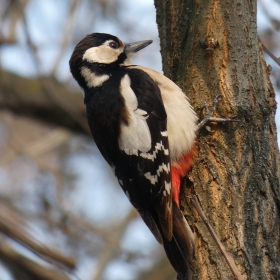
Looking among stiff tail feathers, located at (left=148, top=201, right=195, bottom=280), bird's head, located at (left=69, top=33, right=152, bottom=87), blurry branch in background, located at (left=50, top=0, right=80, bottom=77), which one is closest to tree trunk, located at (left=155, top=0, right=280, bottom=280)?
stiff tail feathers, located at (left=148, top=201, right=195, bottom=280)

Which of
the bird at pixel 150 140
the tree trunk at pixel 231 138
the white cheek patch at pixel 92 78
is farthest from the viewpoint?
the white cheek patch at pixel 92 78

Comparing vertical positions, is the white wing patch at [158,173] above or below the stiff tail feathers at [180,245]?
above

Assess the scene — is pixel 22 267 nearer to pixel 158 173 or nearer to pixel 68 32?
pixel 158 173

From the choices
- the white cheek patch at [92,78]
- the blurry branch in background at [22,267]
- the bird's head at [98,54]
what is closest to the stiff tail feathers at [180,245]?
A: the blurry branch in background at [22,267]

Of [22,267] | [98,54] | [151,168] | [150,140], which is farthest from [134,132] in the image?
[22,267]

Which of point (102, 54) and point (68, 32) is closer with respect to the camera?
point (102, 54)

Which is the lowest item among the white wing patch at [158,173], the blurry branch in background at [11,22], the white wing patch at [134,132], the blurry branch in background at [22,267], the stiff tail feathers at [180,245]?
the blurry branch in background at [22,267]

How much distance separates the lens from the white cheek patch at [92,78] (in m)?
4.07

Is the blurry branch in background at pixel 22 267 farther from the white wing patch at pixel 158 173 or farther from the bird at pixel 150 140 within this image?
the white wing patch at pixel 158 173

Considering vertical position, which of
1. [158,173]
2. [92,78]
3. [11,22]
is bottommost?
[158,173]

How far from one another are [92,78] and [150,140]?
2.63 feet

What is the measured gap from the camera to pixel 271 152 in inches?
129

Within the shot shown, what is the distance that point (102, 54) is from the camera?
4.36 meters

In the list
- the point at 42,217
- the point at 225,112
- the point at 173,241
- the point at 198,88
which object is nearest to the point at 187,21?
the point at 198,88
